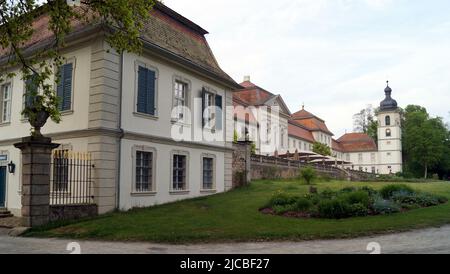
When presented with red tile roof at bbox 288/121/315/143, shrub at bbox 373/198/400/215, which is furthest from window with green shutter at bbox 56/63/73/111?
red tile roof at bbox 288/121/315/143

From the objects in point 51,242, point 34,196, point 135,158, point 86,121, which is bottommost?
point 51,242

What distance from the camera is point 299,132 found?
252ft

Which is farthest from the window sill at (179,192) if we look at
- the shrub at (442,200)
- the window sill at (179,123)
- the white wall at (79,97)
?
the shrub at (442,200)

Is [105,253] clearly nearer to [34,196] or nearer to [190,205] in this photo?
[34,196]

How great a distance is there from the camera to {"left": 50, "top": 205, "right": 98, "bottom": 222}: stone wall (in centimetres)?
1498

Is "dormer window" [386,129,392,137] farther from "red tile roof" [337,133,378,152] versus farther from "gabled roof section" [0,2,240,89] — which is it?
"gabled roof section" [0,2,240,89]

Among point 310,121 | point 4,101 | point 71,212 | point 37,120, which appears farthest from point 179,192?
point 310,121

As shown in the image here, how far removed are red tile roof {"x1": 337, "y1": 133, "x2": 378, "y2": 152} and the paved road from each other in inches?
3744

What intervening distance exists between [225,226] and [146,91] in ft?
26.2

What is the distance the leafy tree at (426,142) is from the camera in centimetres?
7394

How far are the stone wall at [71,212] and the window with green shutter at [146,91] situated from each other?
182 inches
